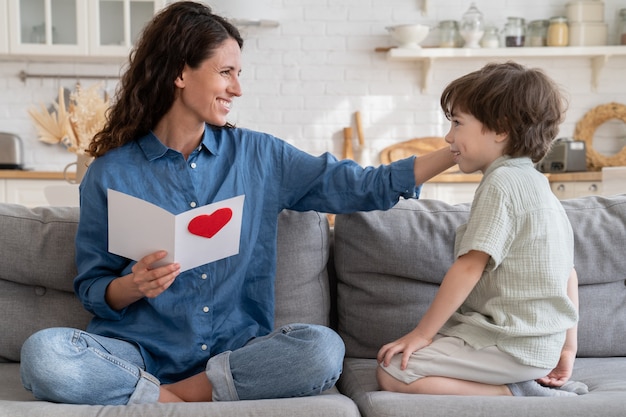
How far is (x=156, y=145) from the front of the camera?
2.02m

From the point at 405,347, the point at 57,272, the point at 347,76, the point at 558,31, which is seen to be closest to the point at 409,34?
the point at 347,76

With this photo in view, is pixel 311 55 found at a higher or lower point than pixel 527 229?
higher

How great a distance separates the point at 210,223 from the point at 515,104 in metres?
0.73

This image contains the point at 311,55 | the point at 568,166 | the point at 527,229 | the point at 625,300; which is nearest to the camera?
the point at 527,229

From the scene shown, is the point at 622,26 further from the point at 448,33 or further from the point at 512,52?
the point at 448,33

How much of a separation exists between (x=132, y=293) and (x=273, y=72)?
3814mm

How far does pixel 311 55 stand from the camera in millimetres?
5484

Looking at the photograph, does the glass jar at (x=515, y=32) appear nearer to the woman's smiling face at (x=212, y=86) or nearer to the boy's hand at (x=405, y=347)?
the woman's smiling face at (x=212, y=86)

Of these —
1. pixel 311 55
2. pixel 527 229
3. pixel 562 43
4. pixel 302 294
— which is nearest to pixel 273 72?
pixel 311 55

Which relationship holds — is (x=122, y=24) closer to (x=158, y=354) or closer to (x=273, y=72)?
(x=273, y=72)

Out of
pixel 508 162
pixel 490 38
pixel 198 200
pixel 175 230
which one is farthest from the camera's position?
pixel 490 38

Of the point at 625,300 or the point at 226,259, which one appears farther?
the point at 625,300

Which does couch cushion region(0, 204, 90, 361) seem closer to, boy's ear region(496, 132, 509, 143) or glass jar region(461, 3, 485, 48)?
boy's ear region(496, 132, 509, 143)

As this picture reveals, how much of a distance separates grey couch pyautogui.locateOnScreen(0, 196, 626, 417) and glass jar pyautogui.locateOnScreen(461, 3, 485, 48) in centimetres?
323
